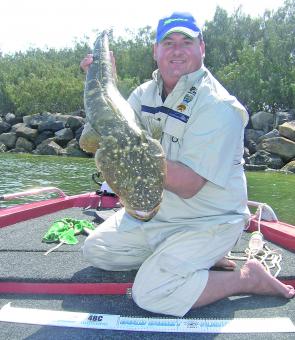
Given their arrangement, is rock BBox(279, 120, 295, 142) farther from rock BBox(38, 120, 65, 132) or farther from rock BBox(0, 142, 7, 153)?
rock BBox(0, 142, 7, 153)

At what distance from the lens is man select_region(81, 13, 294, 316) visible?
3.54m

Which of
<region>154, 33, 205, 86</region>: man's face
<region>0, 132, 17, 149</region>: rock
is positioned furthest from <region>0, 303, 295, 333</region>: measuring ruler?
<region>0, 132, 17, 149</region>: rock

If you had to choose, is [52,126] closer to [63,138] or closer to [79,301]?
[63,138]

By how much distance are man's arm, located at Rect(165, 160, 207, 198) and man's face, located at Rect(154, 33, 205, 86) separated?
80 centimetres

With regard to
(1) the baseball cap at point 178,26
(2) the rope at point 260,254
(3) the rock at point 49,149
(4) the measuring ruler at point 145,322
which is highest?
(1) the baseball cap at point 178,26

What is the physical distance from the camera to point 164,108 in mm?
3908

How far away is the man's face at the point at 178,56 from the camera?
3.86 m

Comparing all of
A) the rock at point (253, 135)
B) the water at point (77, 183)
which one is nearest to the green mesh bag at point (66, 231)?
the water at point (77, 183)

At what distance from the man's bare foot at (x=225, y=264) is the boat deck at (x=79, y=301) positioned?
382mm

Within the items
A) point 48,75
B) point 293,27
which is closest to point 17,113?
point 48,75

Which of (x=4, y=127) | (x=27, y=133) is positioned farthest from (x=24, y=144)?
(x=4, y=127)

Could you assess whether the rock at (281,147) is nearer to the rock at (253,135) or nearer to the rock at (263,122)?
the rock at (253,135)

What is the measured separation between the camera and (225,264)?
4.27 m

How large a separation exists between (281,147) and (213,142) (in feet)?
87.5
